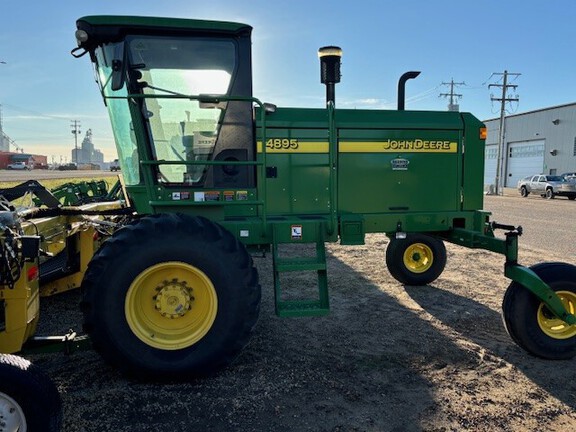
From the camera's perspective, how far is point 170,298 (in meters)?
3.89

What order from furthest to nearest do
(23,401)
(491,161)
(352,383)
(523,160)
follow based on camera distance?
(491,161)
(523,160)
(352,383)
(23,401)

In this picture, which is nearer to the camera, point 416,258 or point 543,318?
point 543,318

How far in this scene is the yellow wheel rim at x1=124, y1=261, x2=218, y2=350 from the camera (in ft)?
12.5

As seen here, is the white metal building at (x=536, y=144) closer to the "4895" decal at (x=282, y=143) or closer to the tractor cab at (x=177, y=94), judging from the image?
the "4895" decal at (x=282, y=143)

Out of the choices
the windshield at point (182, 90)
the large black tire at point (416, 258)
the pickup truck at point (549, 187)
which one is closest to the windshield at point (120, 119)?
the windshield at point (182, 90)

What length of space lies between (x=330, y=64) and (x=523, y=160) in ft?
152

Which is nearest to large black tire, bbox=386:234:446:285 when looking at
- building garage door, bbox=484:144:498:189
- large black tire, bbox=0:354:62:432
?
large black tire, bbox=0:354:62:432

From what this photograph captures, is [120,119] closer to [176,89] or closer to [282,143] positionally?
[176,89]

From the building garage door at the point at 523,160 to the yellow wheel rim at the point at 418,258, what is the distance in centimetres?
4123

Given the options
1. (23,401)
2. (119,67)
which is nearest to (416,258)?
(119,67)

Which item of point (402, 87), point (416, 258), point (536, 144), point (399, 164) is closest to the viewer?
point (399, 164)

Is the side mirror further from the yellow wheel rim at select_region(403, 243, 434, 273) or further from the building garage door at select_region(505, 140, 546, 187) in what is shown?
the building garage door at select_region(505, 140, 546, 187)

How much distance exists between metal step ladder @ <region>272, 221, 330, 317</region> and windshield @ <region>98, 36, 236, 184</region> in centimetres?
98

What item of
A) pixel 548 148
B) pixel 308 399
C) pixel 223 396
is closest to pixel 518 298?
pixel 308 399
